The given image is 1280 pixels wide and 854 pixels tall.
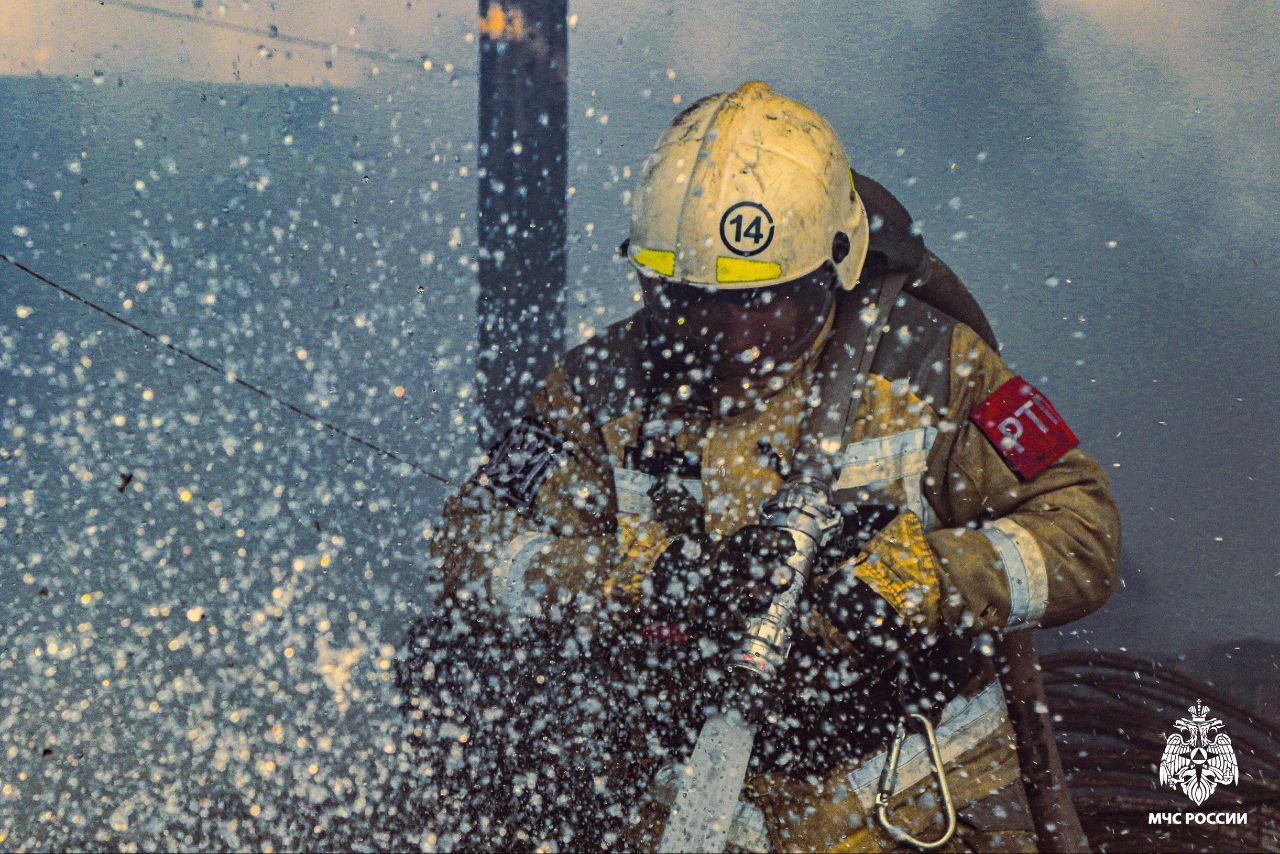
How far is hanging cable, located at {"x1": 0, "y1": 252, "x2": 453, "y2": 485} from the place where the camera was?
439cm

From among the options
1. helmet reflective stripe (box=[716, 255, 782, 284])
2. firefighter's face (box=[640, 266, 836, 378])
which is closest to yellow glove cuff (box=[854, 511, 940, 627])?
firefighter's face (box=[640, 266, 836, 378])

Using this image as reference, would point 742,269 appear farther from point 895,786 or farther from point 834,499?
point 895,786

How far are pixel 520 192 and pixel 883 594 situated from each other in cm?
226

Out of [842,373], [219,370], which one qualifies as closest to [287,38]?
[219,370]

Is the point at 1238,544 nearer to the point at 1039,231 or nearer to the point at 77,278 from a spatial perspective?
the point at 1039,231

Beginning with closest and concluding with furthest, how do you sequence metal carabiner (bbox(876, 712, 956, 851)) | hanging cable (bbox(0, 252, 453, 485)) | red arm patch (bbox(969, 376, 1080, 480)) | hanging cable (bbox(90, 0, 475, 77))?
metal carabiner (bbox(876, 712, 956, 851)) → red arm patch (bbox(969, 376, 1080, 480)) → hanging cable (bbox(90, 0, 475, 77)) → hanging cable (bbox(0, 252, 453, 485))

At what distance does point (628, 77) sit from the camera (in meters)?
4.17

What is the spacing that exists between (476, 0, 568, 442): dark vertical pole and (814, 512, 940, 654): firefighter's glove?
2.04 meters

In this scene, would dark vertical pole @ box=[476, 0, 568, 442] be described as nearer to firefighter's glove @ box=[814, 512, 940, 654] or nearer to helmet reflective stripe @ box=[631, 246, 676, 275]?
helmet reflective stripe @ box=[631, 246, 676, 275]

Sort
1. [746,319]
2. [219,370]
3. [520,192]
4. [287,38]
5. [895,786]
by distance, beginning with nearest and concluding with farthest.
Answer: [895,786] → [746,319] → [520,192] → [287,38] → [219,370]

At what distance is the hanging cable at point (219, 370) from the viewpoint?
4.39 metres

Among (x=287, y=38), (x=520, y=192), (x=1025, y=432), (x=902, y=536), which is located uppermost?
(x=287, y=38)

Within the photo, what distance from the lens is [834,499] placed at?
2346 mm

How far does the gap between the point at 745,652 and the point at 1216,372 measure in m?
3.22
